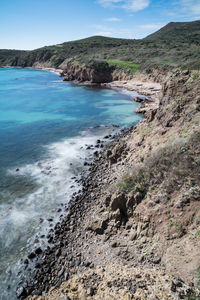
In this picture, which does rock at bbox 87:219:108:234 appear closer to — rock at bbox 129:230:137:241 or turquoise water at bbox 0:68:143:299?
rock at bbox 129:230:137:241

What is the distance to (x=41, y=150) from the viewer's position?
29609 mm

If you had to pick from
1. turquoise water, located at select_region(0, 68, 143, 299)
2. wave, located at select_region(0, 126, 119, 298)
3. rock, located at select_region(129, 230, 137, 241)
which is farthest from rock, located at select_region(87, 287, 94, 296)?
wave, located at select_region(0, 126, 119, 298)

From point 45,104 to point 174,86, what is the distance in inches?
1676

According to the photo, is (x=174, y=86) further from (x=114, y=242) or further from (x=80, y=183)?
(x=114, y=242)

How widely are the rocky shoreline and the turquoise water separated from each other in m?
2.40

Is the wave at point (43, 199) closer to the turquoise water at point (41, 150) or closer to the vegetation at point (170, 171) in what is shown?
the turquoise water at point (41, 150)

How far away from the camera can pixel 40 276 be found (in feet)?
40.3

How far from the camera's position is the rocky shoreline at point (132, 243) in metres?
9.01

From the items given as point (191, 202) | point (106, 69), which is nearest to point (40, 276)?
point (191, 202)

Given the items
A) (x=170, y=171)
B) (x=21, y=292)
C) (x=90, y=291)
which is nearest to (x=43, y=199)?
(x=21, y=292)

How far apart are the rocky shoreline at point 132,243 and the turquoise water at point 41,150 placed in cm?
240

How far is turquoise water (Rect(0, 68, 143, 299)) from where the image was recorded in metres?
16.6

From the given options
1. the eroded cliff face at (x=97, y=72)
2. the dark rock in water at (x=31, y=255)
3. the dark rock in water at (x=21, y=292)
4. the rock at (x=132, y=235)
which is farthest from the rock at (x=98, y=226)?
the eroded cliff face at (x=97, y=72)

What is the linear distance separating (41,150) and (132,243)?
21058 mm
